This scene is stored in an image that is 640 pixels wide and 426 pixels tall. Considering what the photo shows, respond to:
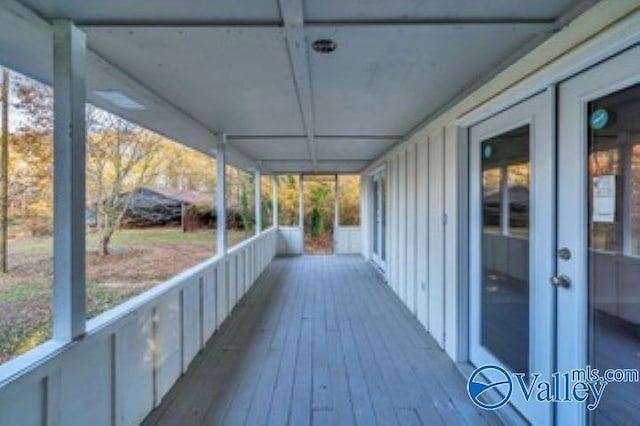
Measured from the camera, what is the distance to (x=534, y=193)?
215cm

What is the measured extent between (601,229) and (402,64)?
52.3 inches

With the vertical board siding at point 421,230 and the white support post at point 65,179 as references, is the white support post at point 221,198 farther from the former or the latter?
the white support post at point 65,179

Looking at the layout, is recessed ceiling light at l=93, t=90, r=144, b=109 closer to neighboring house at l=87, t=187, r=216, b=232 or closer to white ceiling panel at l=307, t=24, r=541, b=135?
neighboring house at l=87, t=187, r=216, b=232

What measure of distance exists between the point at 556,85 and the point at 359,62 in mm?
1018

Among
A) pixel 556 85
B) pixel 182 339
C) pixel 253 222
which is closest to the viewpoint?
pixel 556 85

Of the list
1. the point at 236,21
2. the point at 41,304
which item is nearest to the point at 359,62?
the point at 236,21

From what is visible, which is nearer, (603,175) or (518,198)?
(603,175)

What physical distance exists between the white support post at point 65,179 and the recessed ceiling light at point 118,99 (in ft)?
2.87

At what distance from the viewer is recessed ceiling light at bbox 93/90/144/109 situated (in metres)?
2.59

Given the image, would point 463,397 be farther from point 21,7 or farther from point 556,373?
point 21,7

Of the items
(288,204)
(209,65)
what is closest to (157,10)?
(209,65)

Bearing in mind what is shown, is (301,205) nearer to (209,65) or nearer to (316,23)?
(209,65)

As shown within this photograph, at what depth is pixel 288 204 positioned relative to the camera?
10.8 metres

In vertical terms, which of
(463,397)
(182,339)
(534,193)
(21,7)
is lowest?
(463,397)
